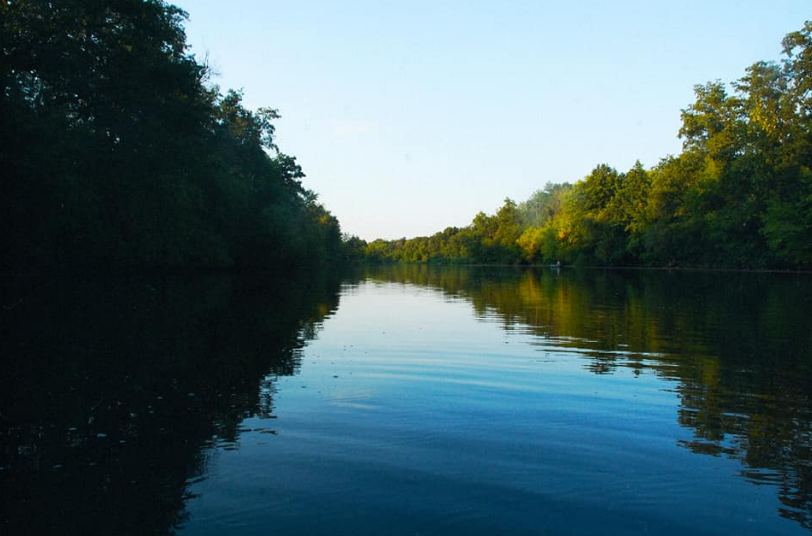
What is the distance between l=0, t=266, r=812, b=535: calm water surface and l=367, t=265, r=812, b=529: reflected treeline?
47mm

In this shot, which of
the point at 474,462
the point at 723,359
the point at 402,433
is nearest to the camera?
the point at 474,462

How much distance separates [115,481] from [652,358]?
9542 millimetres

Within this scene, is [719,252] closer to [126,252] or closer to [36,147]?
[126,252]

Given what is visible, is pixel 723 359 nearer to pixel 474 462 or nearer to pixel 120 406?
pixel 474 462

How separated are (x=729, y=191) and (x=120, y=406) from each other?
76160 millimetres

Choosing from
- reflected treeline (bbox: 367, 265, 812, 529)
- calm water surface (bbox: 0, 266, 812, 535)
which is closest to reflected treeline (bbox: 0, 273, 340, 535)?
calm water surface (bbox: 0, 266, 812, 535)

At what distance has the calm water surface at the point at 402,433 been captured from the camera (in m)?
4.30

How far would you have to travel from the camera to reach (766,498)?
4.63 m

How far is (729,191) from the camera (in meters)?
69.4

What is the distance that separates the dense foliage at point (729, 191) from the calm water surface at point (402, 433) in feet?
190

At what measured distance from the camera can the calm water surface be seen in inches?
169

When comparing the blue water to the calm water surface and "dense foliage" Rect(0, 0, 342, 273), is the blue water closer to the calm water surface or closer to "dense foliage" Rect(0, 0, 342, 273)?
the calm water surface

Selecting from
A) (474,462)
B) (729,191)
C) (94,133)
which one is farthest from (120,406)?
(729,191)

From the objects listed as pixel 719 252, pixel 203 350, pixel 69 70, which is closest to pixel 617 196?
pixel 719 252
